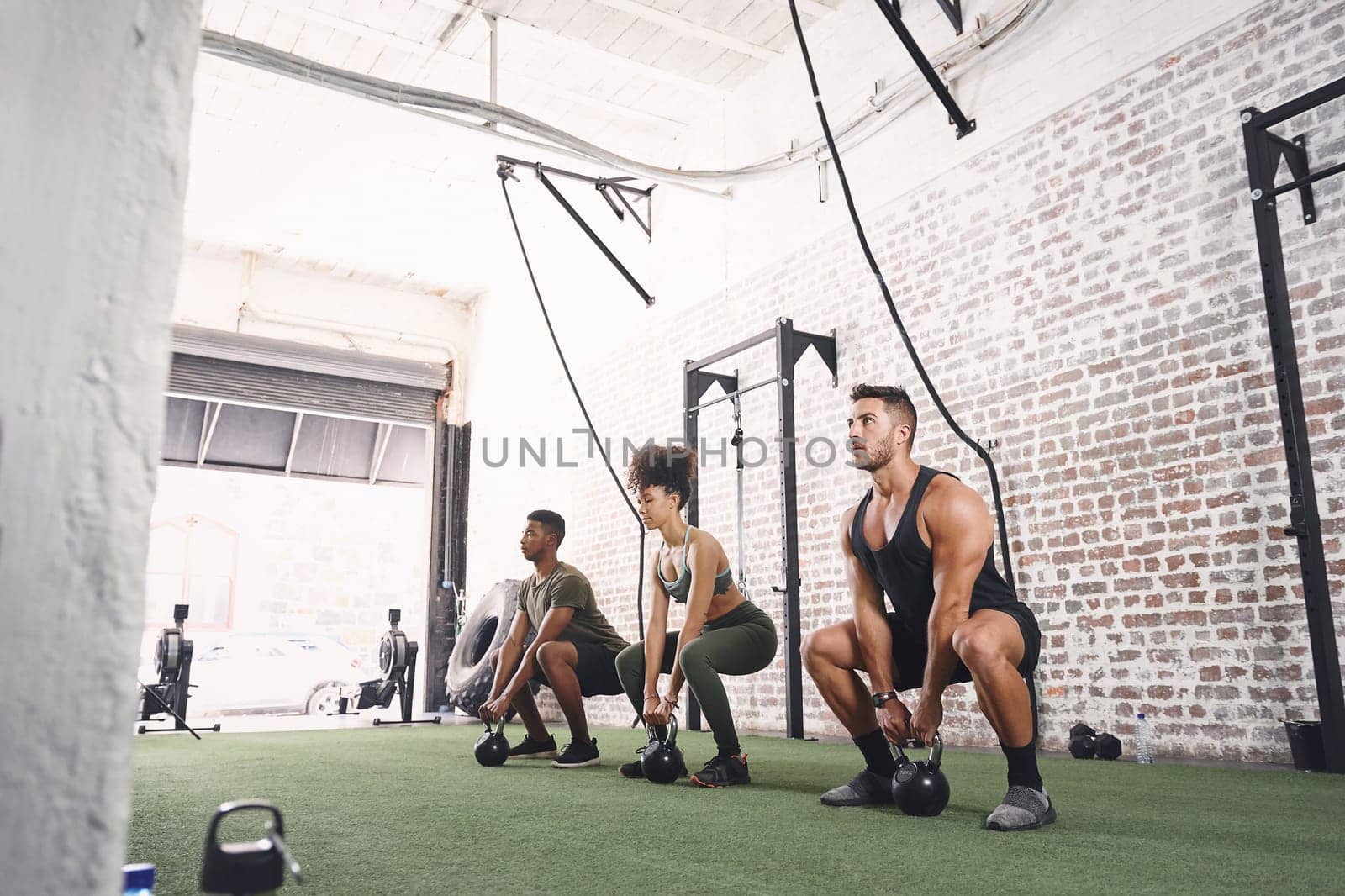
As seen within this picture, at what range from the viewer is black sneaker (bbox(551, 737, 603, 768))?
13.5ft

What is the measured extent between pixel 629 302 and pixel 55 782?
781 centimetres

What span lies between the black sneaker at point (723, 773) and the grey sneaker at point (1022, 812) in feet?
3.61

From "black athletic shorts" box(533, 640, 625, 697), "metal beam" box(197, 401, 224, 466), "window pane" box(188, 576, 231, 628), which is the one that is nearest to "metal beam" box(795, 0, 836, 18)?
"black athletic shorts" box(533, 640, 625, 697)

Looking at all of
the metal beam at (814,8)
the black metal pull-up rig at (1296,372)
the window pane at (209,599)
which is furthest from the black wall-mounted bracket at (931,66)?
the window pane at (209,599)

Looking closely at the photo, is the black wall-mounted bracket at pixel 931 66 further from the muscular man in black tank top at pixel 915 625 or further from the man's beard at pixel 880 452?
the man's beard at pixel 880 452

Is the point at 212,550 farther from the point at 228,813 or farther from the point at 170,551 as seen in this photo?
the point at 228,813

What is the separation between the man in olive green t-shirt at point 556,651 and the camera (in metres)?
4.19

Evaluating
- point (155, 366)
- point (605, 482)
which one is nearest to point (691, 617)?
point (155, 366)

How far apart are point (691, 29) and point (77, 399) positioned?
656 cm

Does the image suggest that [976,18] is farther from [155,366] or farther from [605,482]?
[155,366]

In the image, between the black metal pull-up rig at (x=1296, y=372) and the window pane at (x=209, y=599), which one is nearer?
the black metal pull-up rig at (x=1296, y=372)

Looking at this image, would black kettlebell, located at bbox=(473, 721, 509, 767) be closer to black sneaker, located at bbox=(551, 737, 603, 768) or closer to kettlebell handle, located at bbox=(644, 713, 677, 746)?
black sneaker, located at bbox=(551, 737, 603, 768)

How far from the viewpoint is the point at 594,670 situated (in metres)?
4.41

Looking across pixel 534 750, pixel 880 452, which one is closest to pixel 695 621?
pixel 880 452
